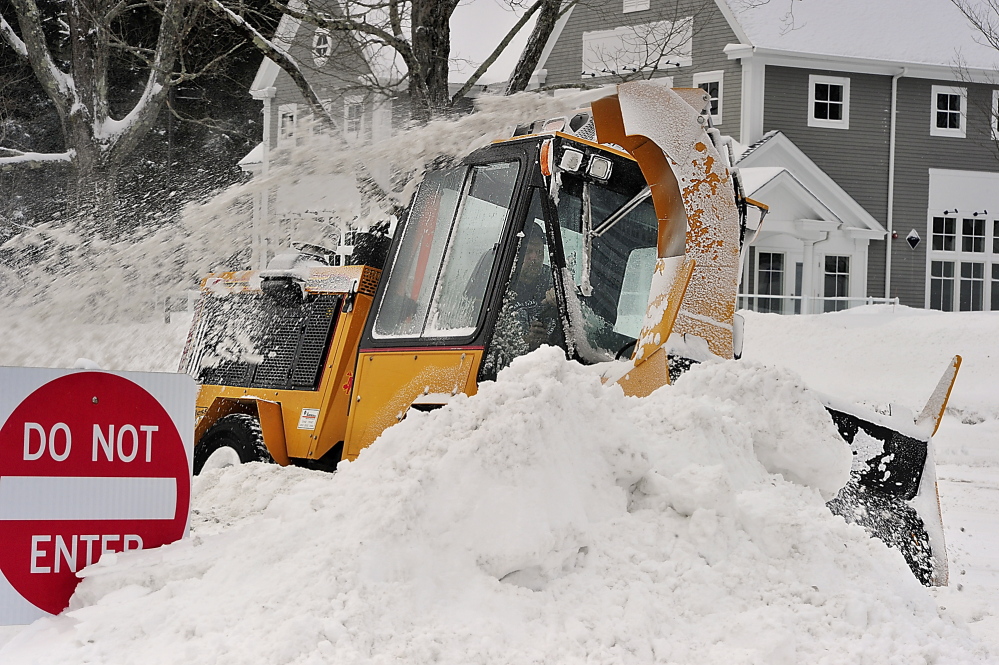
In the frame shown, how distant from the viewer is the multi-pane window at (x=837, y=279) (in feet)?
73.3

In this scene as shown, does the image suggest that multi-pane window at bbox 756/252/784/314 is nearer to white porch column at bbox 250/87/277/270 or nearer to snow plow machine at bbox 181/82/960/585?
white porch column at bbox 250/87/277/270

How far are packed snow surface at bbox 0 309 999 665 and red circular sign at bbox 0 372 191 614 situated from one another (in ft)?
0.38

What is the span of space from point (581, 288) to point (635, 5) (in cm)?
1983

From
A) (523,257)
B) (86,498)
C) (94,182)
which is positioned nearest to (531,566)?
(86,498)

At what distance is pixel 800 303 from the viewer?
851 inches

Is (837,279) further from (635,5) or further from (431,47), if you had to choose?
(431,47)

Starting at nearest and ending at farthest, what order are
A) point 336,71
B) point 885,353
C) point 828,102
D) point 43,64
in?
1. point 885,353
2. point 336,71
3. point 43,64
4. point 828,102

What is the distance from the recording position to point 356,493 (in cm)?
356

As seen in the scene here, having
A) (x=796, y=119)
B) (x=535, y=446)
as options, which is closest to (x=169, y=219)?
(x=535, y=446)

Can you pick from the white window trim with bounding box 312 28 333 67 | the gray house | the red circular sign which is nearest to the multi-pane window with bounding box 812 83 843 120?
the gray house

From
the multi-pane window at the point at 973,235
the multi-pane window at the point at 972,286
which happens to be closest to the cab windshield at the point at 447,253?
the multi-pane window at the point at 973,235

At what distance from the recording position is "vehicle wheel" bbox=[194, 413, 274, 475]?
5.75m

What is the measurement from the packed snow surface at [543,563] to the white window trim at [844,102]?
2006 centimetres

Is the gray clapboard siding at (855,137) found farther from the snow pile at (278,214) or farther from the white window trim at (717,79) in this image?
the snow pile at (278,214)
